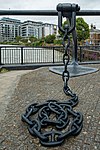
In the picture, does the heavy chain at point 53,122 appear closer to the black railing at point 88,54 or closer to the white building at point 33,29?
the black railing at point 88,54

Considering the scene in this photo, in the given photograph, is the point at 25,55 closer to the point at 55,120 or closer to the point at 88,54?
the point at 88,54

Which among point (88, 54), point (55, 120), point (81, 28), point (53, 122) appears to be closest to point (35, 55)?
point (88, 54)

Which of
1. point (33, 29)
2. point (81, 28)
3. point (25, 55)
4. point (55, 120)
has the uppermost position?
point (33, 29)

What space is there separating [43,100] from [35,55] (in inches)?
318

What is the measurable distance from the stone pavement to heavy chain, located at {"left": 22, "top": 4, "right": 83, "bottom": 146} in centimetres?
8

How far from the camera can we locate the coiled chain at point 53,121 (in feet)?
7.38

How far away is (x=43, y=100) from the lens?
354 centimetres

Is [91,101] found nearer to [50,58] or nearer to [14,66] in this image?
[14,66]

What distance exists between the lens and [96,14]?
386 cm

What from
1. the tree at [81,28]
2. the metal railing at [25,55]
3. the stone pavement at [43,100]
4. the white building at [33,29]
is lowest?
the stone pavement at [43,100]

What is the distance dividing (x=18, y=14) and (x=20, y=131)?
2.27 m

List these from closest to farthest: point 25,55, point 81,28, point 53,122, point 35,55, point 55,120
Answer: point 53,122 → point 55,120 → point 25,55 → point 35,55 → point 81,28

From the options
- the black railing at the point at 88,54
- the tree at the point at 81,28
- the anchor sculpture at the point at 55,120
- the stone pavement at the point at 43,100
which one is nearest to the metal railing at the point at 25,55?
the black railing at the point at 88,54

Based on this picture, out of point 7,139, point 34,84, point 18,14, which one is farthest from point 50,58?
point 7,139
